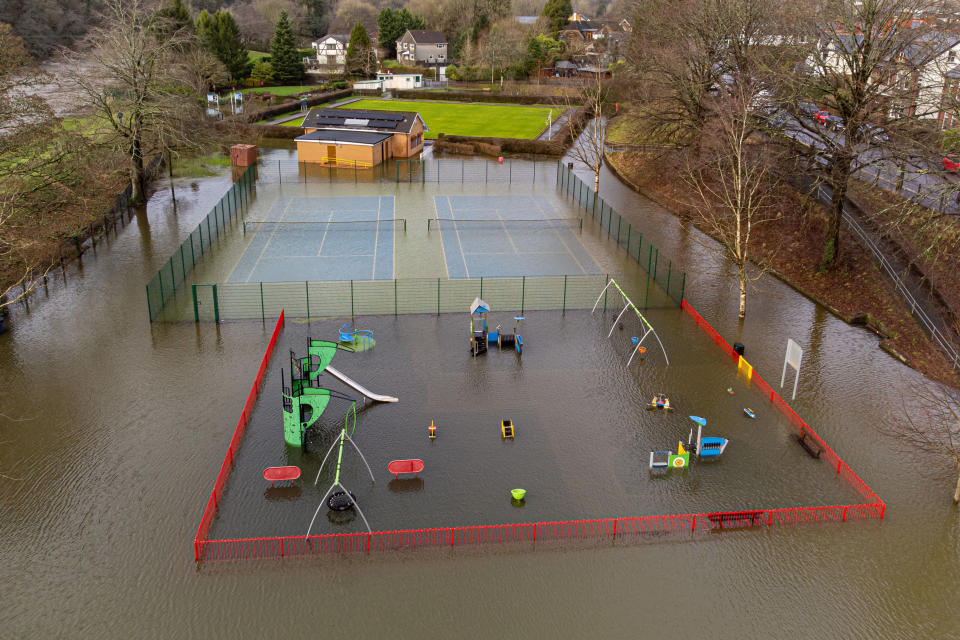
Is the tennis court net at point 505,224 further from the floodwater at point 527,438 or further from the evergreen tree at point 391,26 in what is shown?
the evergreen tree at point 391,26

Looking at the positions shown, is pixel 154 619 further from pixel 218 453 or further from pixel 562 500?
pixel 562 500

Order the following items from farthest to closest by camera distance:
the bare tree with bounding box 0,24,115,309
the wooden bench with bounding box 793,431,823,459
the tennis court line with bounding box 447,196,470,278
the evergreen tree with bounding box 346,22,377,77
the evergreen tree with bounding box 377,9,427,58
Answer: the evergreen tree with bounding box 377,9,427,58 → the evergreen tree with bounding box 346,22,377,77 → the tennis court line with bounding box 447,196,470,278 → the bare tree with bounding box 0,24,115,309 → the wooden bench with bounding box 793,431,823,459

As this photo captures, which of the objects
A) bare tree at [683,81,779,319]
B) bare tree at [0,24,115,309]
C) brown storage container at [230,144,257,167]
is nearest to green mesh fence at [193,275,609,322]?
bare tree at [683,81,779,319]

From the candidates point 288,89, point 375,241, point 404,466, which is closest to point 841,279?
point 375,241

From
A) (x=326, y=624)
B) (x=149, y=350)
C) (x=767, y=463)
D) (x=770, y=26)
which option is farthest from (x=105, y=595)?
(x=770, y=26)

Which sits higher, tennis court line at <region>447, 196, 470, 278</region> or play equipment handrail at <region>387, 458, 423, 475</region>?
tennis court line at <region>447, 196, 470, 278</region>

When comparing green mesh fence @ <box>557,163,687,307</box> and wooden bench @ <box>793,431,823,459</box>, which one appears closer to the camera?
wooden bench @ <box>793,431,823,459</box>

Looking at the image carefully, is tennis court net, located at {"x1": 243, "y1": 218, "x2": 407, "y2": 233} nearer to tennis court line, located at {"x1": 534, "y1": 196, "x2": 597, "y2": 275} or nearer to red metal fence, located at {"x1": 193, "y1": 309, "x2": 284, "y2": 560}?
tennis court line, located at {"x1": 534, "y1": 196, "x2": 597, "y2": 275}
